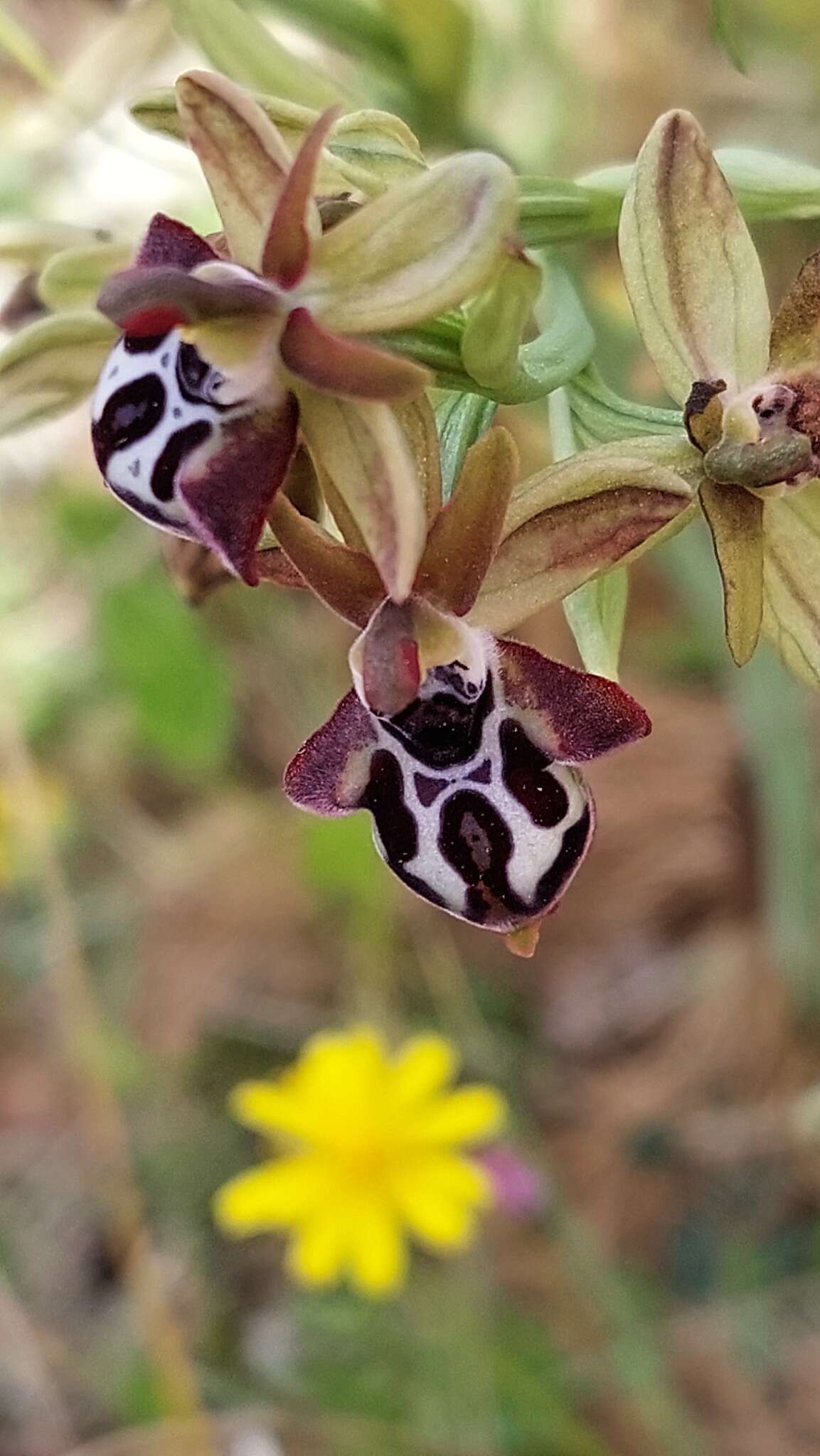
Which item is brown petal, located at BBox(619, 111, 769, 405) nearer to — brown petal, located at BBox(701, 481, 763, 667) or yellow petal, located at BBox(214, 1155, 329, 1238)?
brown petal, located at BBox(701, 481, 763, 667)

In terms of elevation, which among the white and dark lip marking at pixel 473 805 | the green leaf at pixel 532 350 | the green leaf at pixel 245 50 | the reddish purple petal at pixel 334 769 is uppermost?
the green leaf at pixel 245 50

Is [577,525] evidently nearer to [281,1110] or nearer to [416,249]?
[416,249]

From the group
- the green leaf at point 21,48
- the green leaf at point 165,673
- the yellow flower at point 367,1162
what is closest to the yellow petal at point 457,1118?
the yellow flower at point 367,1162

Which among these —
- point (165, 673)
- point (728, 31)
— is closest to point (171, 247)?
point (728, 31)

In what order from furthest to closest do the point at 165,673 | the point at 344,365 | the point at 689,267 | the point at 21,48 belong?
the point at 165,673 → the point at 21,48 → the point at 689,267 → the point at 344,365

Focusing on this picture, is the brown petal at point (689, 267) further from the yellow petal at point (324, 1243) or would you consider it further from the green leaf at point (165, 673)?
the green leaf at point (165, 673)

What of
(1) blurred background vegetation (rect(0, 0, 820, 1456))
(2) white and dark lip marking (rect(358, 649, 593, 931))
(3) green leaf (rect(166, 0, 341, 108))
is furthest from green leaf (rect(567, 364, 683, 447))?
(1) blurred background vegetation (rect(0, 0, 820, 1456))

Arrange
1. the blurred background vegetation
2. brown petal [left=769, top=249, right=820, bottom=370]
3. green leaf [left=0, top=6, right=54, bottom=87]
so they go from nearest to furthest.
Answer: brown petal [left=769, top=249, right=820, bottom=370]
green leaf [left=0, top=6, right=54, bottom=87]
the blurred background vegetation

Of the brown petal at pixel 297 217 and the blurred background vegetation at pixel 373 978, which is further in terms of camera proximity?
the blurred background vegetation at pixel 373 978
